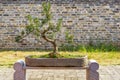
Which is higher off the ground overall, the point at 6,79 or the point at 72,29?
the point at 72,29

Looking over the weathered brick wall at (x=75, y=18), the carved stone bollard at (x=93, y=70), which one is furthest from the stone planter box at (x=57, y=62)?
the weathered brick wall at (x=75, y=18)

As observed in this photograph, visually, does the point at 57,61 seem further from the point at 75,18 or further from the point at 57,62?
the point at 75,18

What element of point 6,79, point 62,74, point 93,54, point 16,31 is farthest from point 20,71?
point 16,31

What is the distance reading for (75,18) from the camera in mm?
14297

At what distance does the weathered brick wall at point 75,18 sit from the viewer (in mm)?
14242

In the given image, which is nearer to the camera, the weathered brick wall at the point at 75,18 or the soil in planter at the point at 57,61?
the soil in planter at the point at 57,61

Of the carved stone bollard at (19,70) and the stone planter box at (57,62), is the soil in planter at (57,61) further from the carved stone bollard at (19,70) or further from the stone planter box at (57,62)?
the carved stone bollard at (19,70)

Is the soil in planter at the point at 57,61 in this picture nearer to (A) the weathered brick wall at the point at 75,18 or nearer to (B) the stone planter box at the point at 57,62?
(B) the stone planter box at the point at 57,62

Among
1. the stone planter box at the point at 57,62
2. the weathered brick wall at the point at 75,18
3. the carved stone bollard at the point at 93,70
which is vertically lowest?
the carved stone bollard at the point at 93,70

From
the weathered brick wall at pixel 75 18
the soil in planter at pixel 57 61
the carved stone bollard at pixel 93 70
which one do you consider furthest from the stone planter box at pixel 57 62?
the weathered brick wall at pixel 75 18

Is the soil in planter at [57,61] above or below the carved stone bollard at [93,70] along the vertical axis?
above

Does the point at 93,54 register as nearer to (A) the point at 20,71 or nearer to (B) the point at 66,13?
(B) the point at 66,13

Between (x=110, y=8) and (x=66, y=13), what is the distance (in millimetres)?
2066

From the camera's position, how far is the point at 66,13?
14.3 meters
